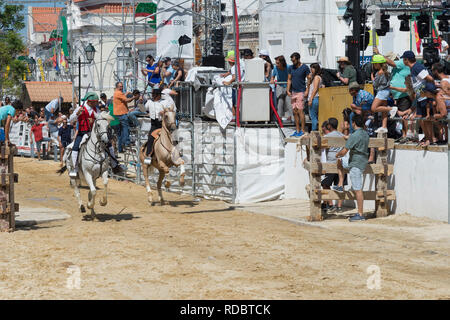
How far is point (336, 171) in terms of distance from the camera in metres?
16.2

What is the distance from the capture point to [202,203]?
20.2 m

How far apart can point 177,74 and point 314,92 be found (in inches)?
215

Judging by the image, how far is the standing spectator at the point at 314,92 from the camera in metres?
19.6

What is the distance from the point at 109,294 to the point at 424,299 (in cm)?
356

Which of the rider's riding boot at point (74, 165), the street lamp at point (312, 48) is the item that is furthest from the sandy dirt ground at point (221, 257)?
the street lamp at point (312, 48)

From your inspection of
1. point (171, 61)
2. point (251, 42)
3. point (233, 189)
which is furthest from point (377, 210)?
point (251, 42)

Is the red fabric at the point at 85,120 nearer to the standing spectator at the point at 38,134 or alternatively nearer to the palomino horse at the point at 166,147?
the palomino horse at the point at 166,147

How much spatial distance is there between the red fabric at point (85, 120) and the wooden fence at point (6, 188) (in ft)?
→ 7.56

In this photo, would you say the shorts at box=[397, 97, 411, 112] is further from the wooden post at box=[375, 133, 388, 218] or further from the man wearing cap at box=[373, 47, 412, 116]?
the wooden post at box=[375, 133, 388, 218]

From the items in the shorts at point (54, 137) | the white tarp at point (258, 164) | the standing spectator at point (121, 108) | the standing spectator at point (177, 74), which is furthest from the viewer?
the shorts at point (54, 137)

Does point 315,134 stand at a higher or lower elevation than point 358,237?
higher

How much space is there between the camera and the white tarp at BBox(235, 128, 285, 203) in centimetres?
2048

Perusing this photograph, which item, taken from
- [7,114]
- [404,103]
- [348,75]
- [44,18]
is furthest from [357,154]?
[44,18]
